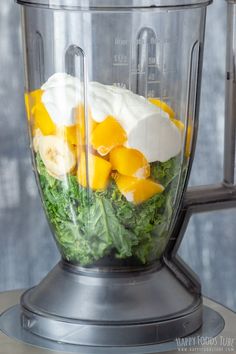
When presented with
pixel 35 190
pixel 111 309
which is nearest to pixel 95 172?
pixel 111 309

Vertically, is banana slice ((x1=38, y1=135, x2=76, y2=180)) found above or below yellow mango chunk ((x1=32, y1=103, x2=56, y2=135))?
below

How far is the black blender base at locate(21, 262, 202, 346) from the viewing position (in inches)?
43.2

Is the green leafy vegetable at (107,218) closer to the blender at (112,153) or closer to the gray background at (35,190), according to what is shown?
the blender at (112,153)

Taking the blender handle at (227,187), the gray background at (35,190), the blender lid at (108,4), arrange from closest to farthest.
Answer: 1. the blender lid at (108,4)
2. the blender handle at (227,187)
3. the gray background at (35,190)

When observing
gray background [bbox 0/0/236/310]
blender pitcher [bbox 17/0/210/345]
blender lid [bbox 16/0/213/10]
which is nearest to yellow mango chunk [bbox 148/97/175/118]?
blender pitcher [bbox 17/0/210/345]

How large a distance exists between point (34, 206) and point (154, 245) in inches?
17.2

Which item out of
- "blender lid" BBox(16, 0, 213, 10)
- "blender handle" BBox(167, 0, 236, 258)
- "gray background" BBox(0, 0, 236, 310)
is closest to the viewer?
"blender lid" BBox(16, 0, 213, 10)

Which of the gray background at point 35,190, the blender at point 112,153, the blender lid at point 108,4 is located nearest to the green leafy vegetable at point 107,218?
the blender at point 112,153

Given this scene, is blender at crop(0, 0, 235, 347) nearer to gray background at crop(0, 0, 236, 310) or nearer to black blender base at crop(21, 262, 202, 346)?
black blender base at crop(21, 262, 202, 346)

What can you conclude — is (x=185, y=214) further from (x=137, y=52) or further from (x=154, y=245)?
(x=137, y=52)

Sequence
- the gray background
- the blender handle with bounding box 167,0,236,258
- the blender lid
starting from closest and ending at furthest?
the blender lid
the blender handle with bounding box 167,0,236,258
the gray background

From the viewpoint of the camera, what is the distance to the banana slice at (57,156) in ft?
3.64

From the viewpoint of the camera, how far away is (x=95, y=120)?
1.07 metres

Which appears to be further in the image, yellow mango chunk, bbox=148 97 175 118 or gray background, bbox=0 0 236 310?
gray background, bbox=0 0 236 310
